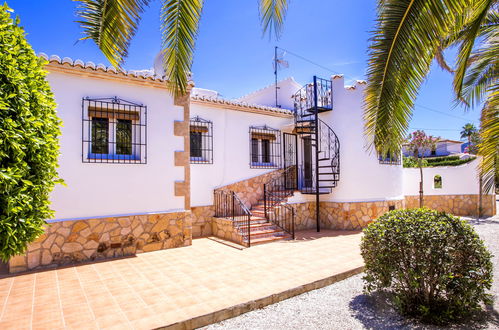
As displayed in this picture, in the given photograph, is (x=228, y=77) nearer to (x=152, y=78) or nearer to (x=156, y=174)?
(x=152, y=78)

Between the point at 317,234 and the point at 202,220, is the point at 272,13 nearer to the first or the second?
the point at 202,220

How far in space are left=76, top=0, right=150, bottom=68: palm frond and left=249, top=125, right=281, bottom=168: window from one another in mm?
7001

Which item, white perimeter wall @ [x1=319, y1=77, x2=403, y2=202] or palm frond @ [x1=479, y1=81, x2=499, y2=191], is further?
white perimeter wall @ [x1=319, y1=77, x2=403, y2=202]

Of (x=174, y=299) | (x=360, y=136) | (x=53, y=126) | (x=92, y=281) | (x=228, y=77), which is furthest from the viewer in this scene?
(x=228, y=77)

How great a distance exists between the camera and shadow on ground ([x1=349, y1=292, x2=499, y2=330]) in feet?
11.8

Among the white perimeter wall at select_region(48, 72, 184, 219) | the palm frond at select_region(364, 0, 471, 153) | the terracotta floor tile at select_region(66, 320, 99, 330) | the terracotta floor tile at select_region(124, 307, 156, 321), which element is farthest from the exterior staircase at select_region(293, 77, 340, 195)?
the terracotta floor tile at select_region(66, 320, 99, 330)

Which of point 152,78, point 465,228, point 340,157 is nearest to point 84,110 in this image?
point 152,78

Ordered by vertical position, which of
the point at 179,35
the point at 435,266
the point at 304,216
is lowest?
the point at 304,216

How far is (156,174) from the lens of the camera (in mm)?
7277

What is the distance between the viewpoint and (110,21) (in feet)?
11.8

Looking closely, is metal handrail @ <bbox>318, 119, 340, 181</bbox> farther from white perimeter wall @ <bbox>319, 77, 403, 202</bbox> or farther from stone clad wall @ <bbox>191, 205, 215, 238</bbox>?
stone clad wall @ <bbox>191, 205, 215, 238</bbox>

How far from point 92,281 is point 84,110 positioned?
3.78 metres

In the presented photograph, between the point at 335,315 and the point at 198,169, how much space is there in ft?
20.9

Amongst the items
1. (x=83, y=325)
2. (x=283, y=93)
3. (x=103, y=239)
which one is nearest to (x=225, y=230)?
(x=103, y=239)
